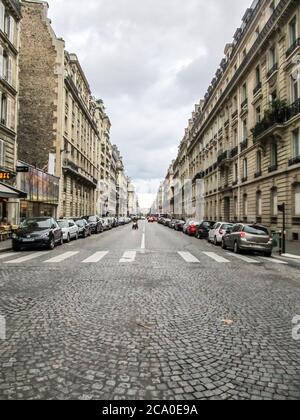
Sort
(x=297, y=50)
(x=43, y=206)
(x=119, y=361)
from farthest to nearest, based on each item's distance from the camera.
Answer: (x=43, y=206), (x=297, y=50), (x=119, y=361)

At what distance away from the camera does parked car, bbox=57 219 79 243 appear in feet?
63.5

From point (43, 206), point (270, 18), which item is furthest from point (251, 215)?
point (43, 206)

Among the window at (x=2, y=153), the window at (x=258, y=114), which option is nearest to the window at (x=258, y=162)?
the window at (x=258, y=114)

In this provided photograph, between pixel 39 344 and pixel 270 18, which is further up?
pixel 270 18

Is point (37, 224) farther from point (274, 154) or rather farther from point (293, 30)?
point (293, 30)

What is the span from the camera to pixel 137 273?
8305mm

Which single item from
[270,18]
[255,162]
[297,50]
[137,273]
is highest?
[270,18]

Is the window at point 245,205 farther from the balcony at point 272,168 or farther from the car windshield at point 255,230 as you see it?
the car windshield at point 255,230

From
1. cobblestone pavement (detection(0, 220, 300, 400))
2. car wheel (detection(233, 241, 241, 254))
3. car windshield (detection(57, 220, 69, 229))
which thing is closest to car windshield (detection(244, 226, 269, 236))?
car wheel (detection(233, 241, 241, 254))

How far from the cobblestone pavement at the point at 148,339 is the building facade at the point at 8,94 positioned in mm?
16013

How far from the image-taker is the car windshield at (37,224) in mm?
15164

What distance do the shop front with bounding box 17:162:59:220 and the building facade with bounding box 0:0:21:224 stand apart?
1.35 m
